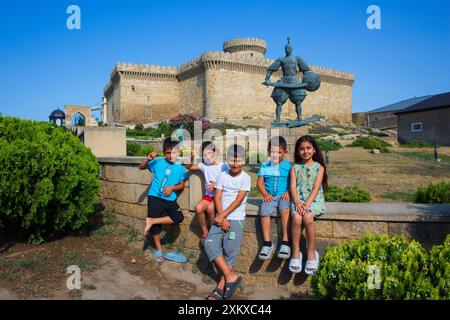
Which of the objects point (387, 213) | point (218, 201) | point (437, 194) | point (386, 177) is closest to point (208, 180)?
point (218, 201)

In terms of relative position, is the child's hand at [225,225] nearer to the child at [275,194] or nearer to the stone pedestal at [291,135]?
the child at [275,194]

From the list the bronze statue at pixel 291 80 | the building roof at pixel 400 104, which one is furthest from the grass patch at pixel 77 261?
the building roof at pixel 400 104

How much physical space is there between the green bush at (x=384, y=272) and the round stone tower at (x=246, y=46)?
46.9 metres

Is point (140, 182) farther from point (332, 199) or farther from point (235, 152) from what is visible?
point (332, 199)

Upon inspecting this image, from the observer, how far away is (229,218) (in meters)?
4.11

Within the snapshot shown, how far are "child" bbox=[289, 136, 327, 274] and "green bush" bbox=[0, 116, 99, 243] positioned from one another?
116 inches

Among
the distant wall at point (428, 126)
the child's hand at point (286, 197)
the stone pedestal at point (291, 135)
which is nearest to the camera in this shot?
the child's hand at point (286, 197)

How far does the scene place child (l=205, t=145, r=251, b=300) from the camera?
3990 millimetres

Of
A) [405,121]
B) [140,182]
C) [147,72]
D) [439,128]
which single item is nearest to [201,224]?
[140,182]

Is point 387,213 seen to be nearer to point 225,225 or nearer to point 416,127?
point 225,225

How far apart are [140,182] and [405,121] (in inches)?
1224

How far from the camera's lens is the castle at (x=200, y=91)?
130 ft

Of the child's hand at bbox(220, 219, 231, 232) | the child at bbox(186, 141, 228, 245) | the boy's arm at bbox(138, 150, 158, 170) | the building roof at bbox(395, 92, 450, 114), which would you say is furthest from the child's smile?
the building roof at bbox(395, 92, 450, 114)

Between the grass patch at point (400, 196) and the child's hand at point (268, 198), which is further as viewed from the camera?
the grass patch at point (400, 196)
